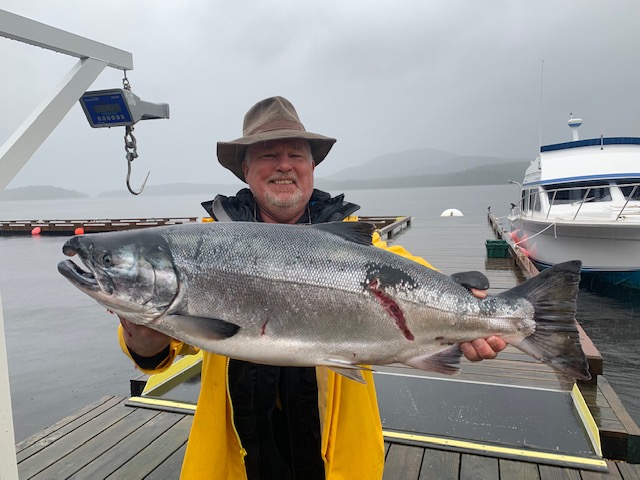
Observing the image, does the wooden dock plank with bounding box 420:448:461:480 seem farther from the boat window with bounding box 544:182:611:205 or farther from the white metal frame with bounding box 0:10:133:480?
the boat window with bounding box 544:182:611:205

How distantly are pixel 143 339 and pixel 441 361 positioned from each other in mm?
1593

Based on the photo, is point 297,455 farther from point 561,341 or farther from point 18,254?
point 18,254

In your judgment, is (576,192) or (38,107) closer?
(38,107)

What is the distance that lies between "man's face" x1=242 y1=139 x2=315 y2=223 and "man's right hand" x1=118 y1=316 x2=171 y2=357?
1070mm

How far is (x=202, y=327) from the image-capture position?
2018 mm

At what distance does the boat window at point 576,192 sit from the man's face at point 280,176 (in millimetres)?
13706

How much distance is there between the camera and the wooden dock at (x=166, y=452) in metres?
3.68

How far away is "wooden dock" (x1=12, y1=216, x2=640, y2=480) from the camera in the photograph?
3676 millimetres

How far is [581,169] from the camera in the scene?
14711 mm

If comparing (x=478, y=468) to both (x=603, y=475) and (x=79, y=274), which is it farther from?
(x=79, y=274)

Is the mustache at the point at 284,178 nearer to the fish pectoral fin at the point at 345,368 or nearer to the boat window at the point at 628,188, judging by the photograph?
the fish pectoral fin at the point at 345,368

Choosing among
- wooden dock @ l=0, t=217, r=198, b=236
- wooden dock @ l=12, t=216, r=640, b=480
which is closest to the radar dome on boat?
wooden dock @ l=12, t=216, r=640, b=480

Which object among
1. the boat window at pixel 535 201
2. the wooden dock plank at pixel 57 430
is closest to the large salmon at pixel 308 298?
the wooden dock plank at pixel 57 430

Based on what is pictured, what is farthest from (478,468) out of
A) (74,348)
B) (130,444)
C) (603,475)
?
(74,348)
